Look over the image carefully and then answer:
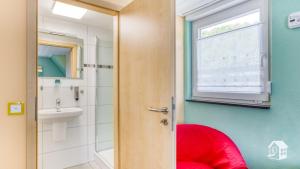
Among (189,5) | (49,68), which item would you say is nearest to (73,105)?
(49,68)

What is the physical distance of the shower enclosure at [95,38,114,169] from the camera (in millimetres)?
2966

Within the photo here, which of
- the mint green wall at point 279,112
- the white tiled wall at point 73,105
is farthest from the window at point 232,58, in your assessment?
the white tiled wall at point 73,105

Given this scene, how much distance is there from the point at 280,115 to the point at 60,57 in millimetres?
2662

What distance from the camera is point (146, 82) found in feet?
5.04

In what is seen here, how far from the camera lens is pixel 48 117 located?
234cm

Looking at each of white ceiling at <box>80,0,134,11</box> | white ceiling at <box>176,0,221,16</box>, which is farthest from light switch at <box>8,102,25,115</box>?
white ceiling at <box>176,0,221,16</box>

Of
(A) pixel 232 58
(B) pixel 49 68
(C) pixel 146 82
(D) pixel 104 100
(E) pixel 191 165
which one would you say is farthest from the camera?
(D) pixel 104 100

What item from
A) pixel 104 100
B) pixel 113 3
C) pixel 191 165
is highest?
pixel 113 3

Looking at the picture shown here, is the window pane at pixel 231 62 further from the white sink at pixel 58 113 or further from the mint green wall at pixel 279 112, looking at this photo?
the white sink at pixel 58 113

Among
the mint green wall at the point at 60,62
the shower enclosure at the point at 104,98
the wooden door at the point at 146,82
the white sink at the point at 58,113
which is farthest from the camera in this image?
the shower enclosure at the point at 104,98

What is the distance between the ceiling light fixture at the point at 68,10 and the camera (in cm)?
223

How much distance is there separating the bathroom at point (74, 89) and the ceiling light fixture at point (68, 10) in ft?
0.04

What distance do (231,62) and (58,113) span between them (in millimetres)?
2144

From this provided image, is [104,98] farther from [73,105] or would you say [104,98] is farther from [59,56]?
[59,56]
